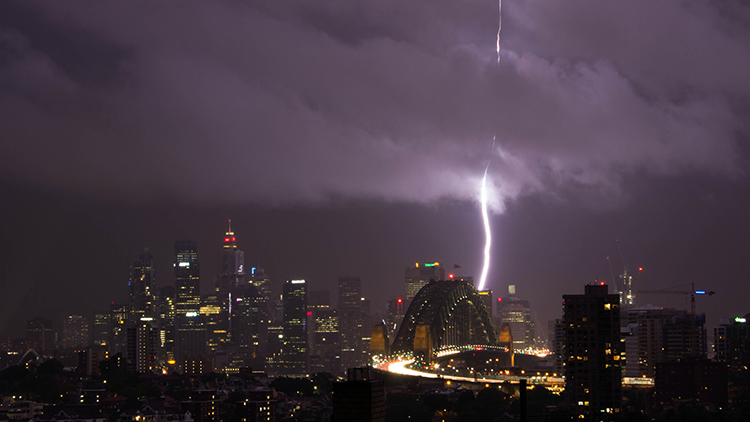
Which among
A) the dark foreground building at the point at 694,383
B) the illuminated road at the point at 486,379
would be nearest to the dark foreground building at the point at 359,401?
the dark foreground building at the point at 694,383

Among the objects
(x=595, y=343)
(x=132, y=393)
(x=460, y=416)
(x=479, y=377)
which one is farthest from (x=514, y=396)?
(x=132, y=393)

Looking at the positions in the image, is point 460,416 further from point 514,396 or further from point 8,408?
point 8,408

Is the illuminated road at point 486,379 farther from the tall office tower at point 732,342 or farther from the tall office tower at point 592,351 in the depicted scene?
the tall office tower at point 732,342

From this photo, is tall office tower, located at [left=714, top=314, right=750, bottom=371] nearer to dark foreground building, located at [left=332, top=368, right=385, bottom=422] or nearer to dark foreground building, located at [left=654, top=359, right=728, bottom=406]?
dark foreground building, located at [left=654, top=359, right=728, bottom=406]

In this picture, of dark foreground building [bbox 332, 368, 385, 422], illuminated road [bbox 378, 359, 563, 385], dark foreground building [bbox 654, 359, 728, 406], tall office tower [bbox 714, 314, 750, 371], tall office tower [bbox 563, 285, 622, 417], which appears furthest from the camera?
tall office tower [bbox 714, 314, 750, 371]

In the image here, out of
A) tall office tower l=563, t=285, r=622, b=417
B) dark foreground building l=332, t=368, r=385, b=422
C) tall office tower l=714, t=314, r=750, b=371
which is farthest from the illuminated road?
dark foreground building l=332, t=368, r=385, b=422

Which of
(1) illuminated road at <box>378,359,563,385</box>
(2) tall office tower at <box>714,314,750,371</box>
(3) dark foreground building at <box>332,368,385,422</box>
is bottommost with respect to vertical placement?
(1) illuminated road at <box>378,359,563,385</box>

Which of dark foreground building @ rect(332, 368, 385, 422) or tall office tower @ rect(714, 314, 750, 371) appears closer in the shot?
dark foreground building @ rect(332, 368, 385, 422)
